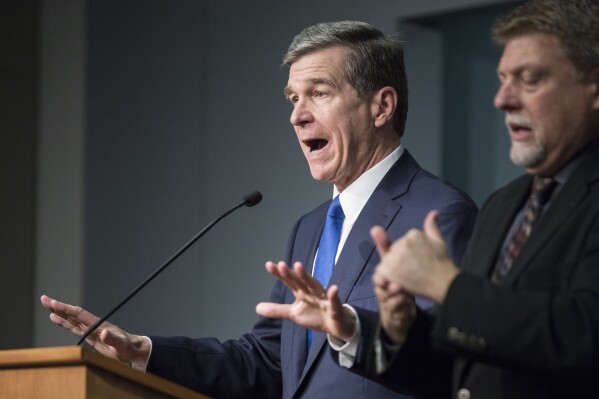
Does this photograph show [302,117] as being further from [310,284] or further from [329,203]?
[310,284]

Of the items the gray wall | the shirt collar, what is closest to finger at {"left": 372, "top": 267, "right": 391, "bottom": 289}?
the shirt collar

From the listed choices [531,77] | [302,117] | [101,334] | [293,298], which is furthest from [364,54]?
[531,77]

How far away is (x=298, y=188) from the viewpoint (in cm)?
532

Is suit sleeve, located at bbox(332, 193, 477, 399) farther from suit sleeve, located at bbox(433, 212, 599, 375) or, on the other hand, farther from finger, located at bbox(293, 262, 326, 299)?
suit sleeve, located at bbox(433, 212, 599, 375)

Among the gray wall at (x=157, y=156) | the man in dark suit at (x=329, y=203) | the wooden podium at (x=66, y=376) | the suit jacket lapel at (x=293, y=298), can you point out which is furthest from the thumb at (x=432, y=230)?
the gray wall at (x=157, y=156)

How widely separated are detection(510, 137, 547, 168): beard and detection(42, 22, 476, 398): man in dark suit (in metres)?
0.73

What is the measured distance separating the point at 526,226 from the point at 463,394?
0.34 meters

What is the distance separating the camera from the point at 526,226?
7.07 feet

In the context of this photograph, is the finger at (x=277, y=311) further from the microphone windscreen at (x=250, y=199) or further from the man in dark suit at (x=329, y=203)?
the microphone windscreen at (x=250, y=199)

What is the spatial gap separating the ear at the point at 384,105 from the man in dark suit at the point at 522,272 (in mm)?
1006

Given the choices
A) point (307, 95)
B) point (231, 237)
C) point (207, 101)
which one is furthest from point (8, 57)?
point (307, 95)

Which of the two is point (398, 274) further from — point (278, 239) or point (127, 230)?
point (127, 230)

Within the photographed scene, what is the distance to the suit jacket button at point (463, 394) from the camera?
209cm

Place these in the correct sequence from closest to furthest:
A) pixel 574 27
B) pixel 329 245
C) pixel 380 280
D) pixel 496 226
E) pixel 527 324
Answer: pixel 527 324 → pixel 380 280 → pixel 574 27 → pixel 496 226 → pixel 329 245
